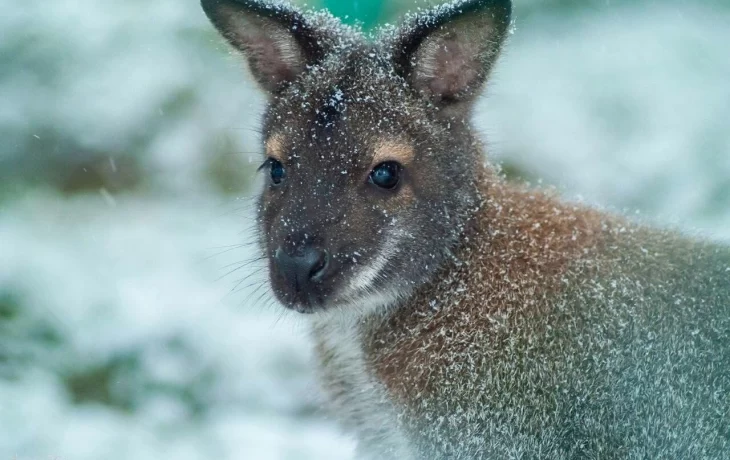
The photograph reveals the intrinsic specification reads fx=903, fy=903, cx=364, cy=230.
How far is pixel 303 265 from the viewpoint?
10.0 ft

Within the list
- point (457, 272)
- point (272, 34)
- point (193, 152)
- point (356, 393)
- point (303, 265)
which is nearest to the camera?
point (303, 265)

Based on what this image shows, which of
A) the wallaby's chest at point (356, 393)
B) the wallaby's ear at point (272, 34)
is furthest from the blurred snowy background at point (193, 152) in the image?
the wallaby's ear at point (272, 34)

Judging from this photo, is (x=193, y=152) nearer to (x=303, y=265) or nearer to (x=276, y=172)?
(x=276, y=172)

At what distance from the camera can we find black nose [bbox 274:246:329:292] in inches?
120

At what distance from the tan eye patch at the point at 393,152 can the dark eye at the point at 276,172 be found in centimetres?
37

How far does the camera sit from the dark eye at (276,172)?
11.1ft

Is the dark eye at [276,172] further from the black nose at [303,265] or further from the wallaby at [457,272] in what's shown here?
the black nose at [303,265]

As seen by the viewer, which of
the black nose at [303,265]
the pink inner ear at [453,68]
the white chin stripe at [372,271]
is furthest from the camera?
the pink inner ear at [453,68]

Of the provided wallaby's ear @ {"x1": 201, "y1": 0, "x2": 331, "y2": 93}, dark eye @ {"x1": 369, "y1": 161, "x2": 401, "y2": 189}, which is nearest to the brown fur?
dark eye @ {"x1": 369, "y1": 161, "x2": 401, "y2": 189}

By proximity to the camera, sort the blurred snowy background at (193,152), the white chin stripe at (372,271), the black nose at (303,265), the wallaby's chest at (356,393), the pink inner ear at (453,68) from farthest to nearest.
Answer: the blurred snowy background at (193,152) < the wallaby's chest at (356,393) < the pink inner ear at (453,68) < the white chin stripe at (372,271) < the black nose at (303,265)

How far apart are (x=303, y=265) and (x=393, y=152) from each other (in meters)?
0.54

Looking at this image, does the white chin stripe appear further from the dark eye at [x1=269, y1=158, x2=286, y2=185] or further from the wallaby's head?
the dark eye at [x1=269, y1=158, x2=286, y2=185]

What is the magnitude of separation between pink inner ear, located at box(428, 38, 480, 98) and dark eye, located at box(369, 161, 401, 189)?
380 mm

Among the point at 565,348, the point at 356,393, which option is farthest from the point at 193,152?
the point at 565,348
